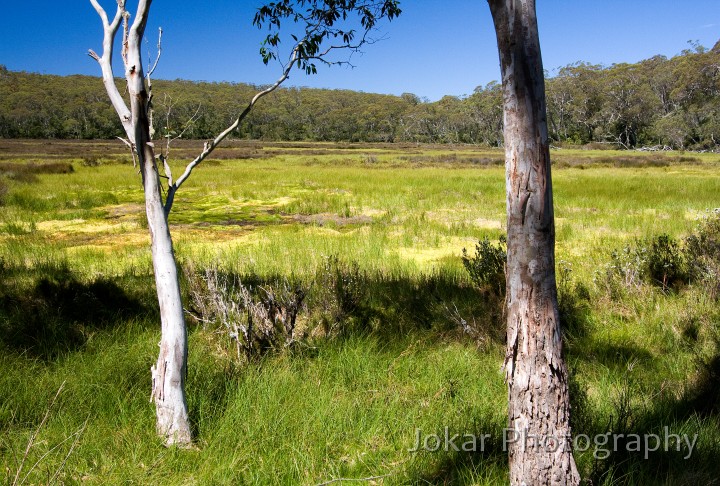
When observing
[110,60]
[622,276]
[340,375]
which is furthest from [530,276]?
[622,276]

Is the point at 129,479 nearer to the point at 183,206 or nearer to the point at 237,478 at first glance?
the point at 237,478

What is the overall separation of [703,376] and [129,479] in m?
4.00

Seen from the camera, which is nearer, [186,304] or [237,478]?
[237,478]

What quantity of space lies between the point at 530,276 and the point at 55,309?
15.7ft

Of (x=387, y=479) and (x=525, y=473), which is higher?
(x=525, y=473)

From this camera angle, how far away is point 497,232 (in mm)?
11773

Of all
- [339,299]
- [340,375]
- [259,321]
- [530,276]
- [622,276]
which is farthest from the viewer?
[622,276]

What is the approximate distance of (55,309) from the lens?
4.94 metres

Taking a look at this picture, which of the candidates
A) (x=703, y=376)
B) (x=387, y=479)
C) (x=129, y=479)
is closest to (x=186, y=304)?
(x=129, y=479)

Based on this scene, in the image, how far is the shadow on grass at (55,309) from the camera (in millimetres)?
4176

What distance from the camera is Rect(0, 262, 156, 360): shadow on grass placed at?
4.18 metres

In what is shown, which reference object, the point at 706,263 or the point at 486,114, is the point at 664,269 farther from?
the point at 486,114

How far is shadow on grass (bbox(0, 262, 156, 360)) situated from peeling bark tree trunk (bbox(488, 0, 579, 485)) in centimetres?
358

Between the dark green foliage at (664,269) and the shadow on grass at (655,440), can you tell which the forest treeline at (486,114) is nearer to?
the dark green foliage at (664,269)
